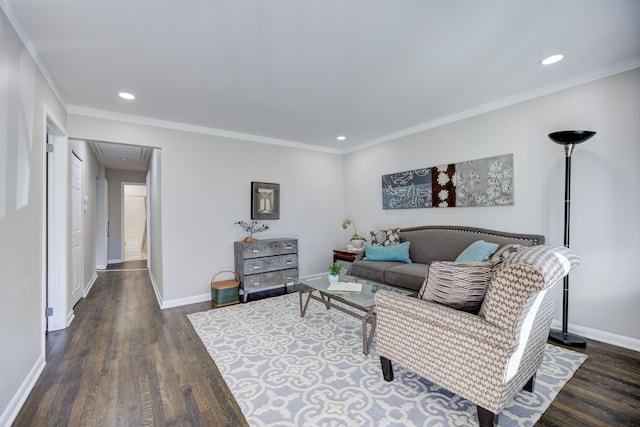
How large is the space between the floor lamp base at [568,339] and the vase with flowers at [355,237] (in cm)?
276

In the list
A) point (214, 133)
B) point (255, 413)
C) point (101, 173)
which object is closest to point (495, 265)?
point (255, 413)

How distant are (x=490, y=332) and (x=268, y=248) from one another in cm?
324

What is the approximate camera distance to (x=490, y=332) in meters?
1.43

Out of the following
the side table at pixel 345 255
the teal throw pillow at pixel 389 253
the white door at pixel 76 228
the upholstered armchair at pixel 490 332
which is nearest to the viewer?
the upholstered armchair at pixel 490 332

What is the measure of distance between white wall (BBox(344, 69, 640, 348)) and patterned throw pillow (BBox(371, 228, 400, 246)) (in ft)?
3.48

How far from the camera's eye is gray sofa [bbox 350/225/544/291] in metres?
3.22

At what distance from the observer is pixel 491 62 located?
2420mm

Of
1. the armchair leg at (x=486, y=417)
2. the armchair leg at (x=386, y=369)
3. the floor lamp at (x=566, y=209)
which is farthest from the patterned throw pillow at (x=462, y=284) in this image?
the floor lamp at (x=566, y=209)

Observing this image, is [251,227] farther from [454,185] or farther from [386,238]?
[454,185]

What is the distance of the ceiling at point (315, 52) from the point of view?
1.78m

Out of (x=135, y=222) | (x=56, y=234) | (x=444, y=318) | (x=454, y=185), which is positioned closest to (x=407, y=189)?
(x=454, y=185)

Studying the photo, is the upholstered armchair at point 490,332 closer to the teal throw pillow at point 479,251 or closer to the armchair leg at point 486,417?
the armchair leg at point 486,417

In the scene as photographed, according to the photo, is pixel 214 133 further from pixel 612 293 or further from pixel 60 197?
pixel 612 293

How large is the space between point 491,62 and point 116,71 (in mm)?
3284
